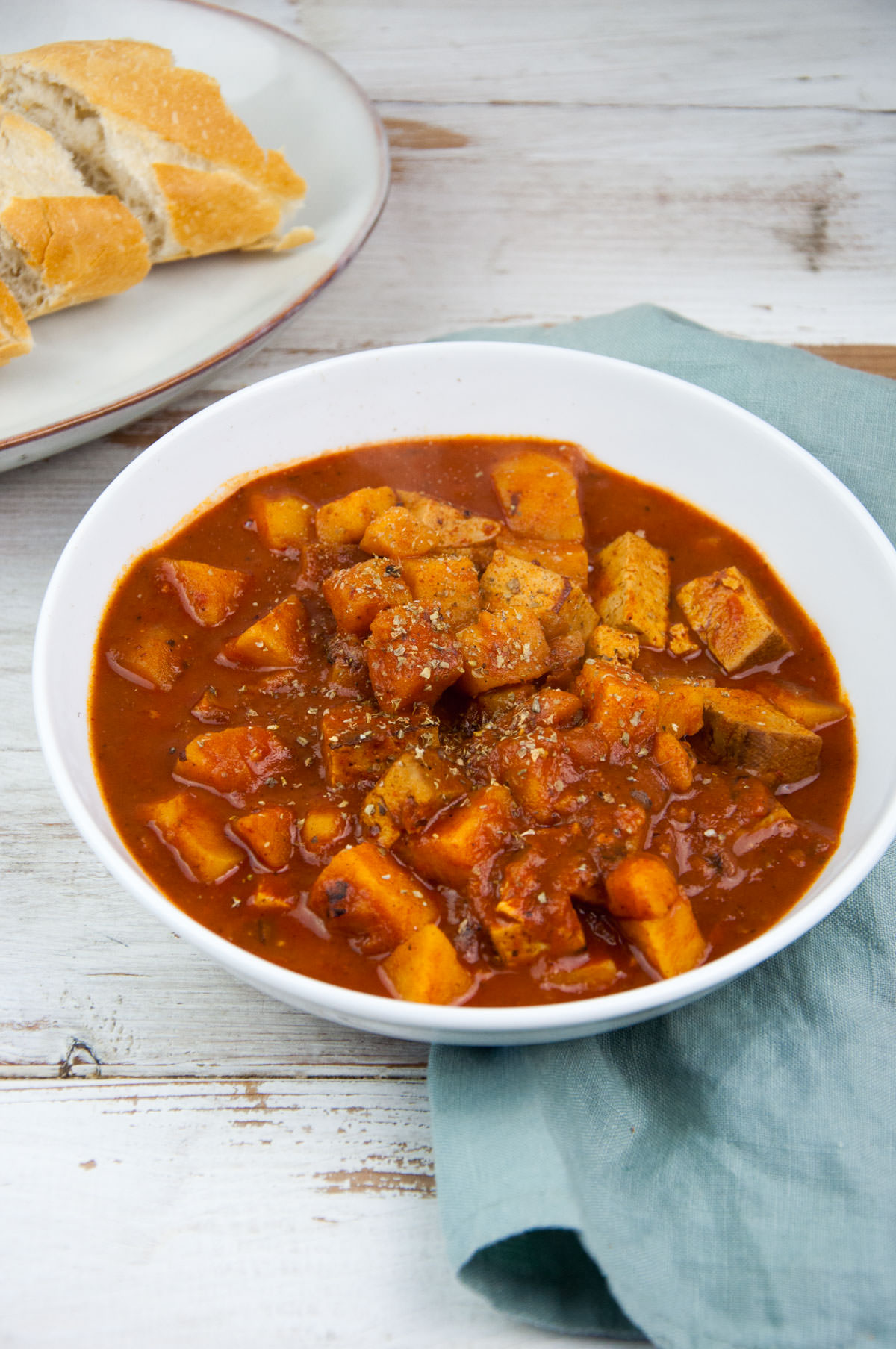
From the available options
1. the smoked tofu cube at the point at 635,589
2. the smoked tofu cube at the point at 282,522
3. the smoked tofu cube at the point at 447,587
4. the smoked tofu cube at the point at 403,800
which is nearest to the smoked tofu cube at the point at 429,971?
the smoked tofu cube at the point at 403,800

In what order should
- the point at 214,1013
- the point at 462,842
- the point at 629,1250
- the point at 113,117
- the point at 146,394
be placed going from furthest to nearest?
the point at 113,117
the point at 146,394
the point at 214,1013
the point at 462,842
the point at 629,1250

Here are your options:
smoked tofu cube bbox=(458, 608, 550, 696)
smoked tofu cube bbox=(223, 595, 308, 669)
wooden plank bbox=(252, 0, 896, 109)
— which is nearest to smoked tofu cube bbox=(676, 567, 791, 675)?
smoked tofu cube bbox=(458, 608, 550, 696)

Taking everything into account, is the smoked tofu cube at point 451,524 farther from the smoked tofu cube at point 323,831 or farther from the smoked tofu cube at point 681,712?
the smoked tofu cube at point 323,831

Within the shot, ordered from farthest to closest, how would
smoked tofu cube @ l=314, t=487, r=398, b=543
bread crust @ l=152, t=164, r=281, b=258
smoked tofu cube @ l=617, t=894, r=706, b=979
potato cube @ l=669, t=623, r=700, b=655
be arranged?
bread crust @ l=152, t=164, r=281, b=258
smoked tofu cube @ l=314, t=487, r=398, b=543
potato cube @ l=669, t=623, r=700, b=655
smoked tofu cube @ l=617, t=894, r=706, b=979

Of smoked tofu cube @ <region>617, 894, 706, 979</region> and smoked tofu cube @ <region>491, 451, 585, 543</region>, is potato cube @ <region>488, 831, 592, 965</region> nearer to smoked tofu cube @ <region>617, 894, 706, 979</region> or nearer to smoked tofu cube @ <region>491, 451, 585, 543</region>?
smoked tofu cube @ <region>617, 894, 706, 979</region>

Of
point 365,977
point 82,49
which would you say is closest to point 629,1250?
point 365,977

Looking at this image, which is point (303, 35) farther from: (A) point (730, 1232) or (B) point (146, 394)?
(A) point (730, 1232)
